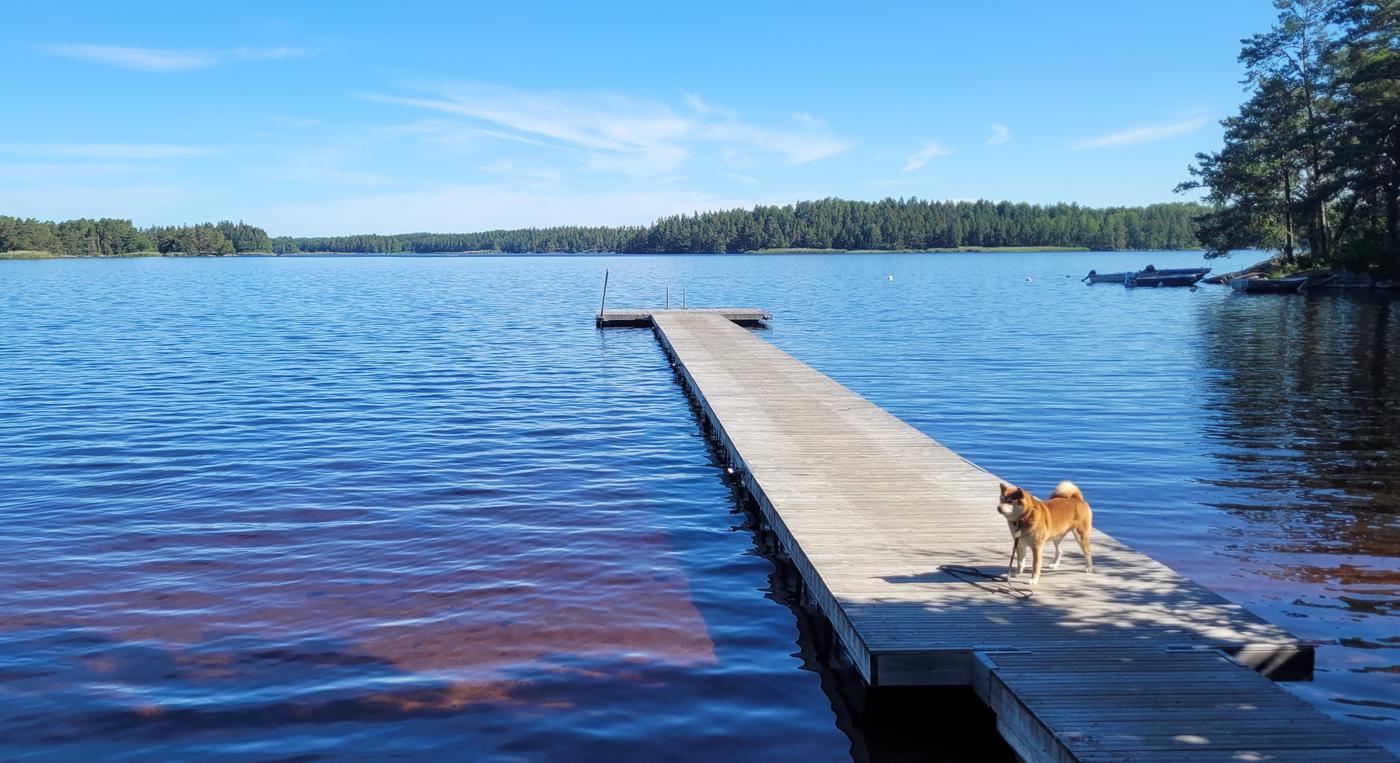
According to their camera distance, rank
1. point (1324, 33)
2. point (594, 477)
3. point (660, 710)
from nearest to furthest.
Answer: point (660, 710) → point (594, 477) → point (1324, 33)

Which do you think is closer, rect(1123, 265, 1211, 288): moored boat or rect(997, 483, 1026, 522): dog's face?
rect(997, 483, 1026, 522): dog's face

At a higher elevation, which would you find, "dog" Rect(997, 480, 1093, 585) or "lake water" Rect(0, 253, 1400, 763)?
"dog" Rect(997, 480, 1093, 585)

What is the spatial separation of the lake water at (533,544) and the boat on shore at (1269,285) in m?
30.7

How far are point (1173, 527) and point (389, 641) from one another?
9.24m

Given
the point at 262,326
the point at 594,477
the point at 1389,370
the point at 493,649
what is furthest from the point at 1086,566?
the point at 262,326

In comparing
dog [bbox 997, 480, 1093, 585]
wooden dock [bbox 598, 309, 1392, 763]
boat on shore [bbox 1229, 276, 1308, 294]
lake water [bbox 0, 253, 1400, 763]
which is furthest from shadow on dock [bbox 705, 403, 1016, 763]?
boat on shore [bbox 1229, 276, 1308, 294]

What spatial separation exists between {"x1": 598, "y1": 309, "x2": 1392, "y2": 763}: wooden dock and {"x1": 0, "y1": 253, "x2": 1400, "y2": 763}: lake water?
71cm

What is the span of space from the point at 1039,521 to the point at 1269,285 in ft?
196

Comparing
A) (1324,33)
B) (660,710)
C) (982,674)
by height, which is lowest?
(660,710)

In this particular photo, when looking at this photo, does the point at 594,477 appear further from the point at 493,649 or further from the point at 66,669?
the point at 66,669

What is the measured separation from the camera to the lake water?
7422 millimetres

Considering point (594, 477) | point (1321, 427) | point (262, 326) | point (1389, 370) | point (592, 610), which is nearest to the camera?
point (592, 610)

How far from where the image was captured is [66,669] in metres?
8.31

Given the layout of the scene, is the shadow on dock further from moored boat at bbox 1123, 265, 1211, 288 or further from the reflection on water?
moored boat at bbox 1123, 265, 1211, 288
